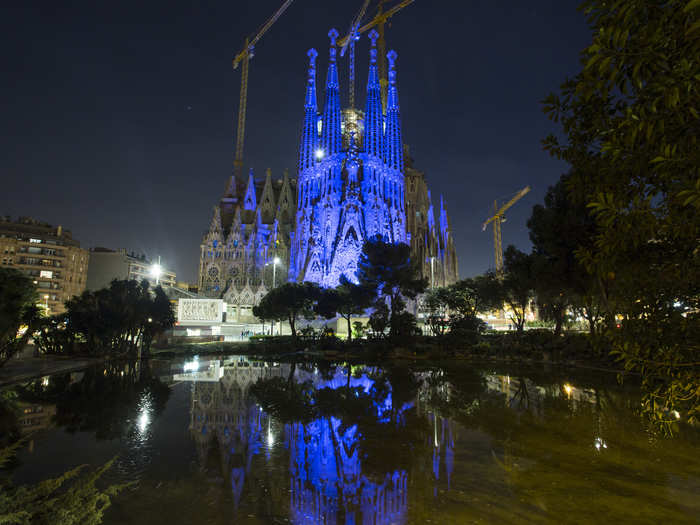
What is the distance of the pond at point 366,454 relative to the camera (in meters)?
5.58

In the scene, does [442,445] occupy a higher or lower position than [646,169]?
lower

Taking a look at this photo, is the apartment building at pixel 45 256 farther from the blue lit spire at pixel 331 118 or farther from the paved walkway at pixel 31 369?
the paved walkway at pixel 31 369

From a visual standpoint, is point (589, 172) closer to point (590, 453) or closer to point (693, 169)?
point (693, 169)

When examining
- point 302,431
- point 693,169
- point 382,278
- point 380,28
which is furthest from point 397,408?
point 380,28

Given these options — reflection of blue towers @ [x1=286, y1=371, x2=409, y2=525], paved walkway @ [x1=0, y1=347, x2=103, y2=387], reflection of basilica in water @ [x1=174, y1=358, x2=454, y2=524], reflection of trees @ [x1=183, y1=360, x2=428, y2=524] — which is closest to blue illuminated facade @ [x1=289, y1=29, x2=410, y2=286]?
paved walkway @ [x1=0, y1=347, x2=103, y2=387]

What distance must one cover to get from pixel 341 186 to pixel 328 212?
535 centimetres

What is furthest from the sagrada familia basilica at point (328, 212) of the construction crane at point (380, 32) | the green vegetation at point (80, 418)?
the green vegetation at point (80, 418)

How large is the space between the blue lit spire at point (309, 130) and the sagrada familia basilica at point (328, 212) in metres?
0.18

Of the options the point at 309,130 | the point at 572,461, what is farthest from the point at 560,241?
the point at 309,130

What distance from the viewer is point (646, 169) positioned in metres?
3.73

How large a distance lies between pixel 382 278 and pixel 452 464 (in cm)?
3001

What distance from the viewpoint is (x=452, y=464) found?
24.1ft

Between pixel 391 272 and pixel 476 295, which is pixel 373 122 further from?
pixel 391 272

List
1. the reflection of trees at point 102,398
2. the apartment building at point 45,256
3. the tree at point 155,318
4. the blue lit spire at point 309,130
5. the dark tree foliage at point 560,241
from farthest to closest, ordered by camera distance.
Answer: the apartment building at point 45,256
the blue lit spire at point 309,130
the tree at point 155,318
the dark tree foliage at point 560,241
the reflection of trees at point 102,398
